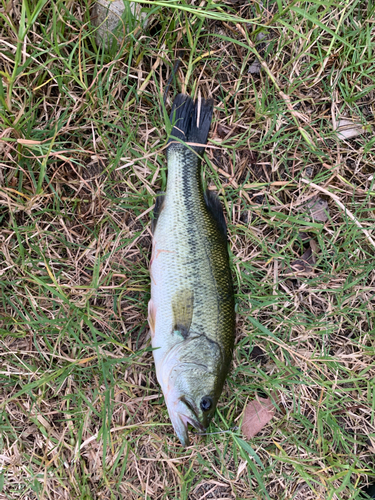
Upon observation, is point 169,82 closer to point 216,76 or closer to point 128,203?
point 216,76

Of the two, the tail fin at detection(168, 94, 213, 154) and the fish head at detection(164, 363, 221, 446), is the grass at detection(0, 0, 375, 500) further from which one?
the fish head at detection(164, 363, 221, 446)

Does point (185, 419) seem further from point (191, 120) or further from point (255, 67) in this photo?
point (255, 67)

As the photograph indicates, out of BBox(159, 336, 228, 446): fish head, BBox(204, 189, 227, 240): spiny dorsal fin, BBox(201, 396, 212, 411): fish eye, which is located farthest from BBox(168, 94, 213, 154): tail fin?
BBox(201, 396, 212, 411): fish eye

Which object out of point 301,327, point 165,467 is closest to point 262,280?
point 301,327

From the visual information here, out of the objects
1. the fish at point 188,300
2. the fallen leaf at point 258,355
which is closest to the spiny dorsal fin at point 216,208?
the fish at point 188,300

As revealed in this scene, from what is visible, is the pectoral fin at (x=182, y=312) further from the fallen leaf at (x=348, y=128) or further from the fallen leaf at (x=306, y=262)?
the fallen leaf at (x=348, y=128)

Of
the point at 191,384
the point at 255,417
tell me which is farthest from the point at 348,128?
the point at 255,417
